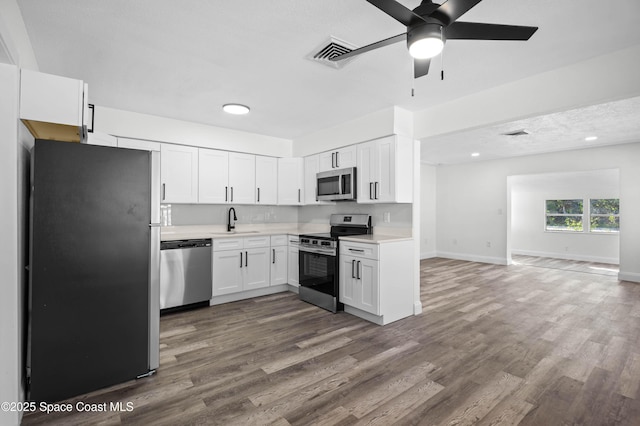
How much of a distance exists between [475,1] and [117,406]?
309 centimetres

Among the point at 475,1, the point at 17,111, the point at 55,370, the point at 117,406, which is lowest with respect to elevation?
the point at 117,406

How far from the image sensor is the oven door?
12.6ft

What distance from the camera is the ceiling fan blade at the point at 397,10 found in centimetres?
144

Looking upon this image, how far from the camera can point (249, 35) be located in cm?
223

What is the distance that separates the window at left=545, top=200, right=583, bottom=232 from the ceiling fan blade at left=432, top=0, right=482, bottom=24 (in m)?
9.13

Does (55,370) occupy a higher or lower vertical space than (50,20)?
lower

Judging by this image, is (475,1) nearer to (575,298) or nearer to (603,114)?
(603,114)

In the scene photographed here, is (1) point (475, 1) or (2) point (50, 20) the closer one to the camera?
(1) point (475, 1)

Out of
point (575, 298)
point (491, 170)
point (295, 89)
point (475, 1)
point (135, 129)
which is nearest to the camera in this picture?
point (475, 1)

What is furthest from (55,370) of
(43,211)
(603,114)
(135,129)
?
(603,114)

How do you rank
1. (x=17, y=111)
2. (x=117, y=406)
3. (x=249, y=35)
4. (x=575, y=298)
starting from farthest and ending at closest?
(x=575, y=298)
(x=249, y=35)
(x=117, y=406)
(x=17, y=111)

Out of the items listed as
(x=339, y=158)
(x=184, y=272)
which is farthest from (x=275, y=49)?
(x=184, y=272)

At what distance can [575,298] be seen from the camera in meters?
4.55

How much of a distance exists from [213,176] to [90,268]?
8.53 feet
